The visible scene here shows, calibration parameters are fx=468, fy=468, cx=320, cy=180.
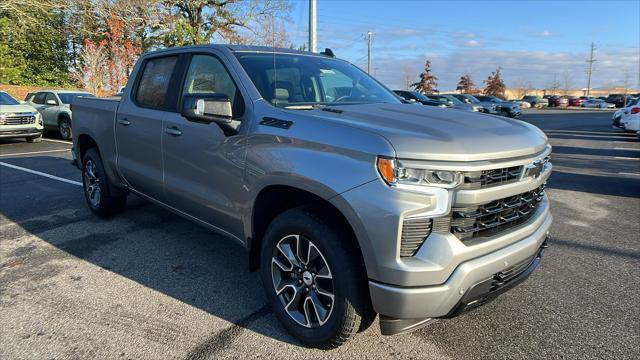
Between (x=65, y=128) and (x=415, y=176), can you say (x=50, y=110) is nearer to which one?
(x=65, y=128)

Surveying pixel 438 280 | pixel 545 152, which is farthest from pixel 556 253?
pixel 438 280

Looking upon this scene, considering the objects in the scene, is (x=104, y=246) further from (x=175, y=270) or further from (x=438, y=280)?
(x=438, y=280)

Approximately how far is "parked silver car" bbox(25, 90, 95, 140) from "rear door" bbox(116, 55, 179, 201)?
11.4m

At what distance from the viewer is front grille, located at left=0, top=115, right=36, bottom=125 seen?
43.3 feet

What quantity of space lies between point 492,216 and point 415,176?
0.57 m

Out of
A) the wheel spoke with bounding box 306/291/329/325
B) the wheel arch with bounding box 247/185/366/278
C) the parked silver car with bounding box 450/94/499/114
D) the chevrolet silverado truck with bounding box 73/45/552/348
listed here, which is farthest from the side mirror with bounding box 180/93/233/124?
the parked silver car with bounding box 450/94/499/114

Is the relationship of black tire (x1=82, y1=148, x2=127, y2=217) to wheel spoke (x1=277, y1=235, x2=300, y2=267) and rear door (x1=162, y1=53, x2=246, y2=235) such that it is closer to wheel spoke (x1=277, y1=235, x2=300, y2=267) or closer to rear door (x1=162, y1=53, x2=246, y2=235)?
rear door (x1=162, y1=53, x2=246, y2=235)

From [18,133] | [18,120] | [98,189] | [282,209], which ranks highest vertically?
[282,209]

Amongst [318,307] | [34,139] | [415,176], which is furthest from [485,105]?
[415,176]

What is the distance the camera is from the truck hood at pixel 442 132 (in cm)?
244

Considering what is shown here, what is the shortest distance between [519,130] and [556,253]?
231 centimetres

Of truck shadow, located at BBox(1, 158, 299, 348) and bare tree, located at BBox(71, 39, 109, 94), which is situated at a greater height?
bare tree, located at BBox(71, 39, 109, 94)

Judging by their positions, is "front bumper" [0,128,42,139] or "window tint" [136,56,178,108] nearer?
"window tint" [136,56,178,108]

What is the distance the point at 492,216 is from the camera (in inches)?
104
